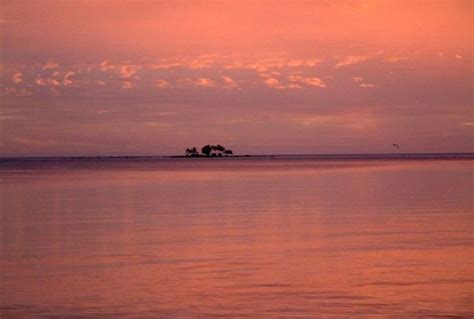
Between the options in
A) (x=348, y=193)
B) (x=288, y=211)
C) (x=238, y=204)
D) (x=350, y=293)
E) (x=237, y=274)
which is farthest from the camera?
(x=348, y=193)

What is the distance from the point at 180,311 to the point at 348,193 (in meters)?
19.1

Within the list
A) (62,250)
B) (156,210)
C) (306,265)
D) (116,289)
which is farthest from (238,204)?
(116,289)

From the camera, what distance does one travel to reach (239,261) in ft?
39.3

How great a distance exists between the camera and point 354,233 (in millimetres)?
15367

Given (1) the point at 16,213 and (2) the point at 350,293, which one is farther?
(1) the point at 16,213

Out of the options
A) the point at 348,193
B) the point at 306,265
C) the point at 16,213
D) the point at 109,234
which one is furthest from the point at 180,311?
the point at 348,193

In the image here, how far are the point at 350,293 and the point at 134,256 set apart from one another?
412cm

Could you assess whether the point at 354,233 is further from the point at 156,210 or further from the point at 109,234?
the point at 156,210

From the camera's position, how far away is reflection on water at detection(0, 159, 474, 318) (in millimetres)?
9227

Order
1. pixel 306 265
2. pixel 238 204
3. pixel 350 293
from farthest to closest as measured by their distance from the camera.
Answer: pixel 238 204 → pixel 306 265 → pixel 350 293

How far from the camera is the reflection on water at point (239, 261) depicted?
9.23m

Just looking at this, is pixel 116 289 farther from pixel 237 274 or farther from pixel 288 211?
pixel 288 211

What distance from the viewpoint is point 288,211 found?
20.2 metres

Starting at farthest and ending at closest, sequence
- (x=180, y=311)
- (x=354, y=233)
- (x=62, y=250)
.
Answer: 1. (x=354, y=233)
2. (x=62, y=250)
3. (x=180, y=311)
